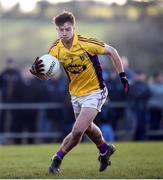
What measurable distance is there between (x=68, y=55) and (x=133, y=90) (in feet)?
30.9

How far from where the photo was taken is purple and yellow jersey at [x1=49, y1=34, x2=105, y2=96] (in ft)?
37.3

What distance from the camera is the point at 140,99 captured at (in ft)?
68.0

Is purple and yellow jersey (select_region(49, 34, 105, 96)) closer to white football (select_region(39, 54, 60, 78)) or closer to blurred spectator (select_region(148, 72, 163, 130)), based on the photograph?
white football (select_region(39, 54, 60, 78))

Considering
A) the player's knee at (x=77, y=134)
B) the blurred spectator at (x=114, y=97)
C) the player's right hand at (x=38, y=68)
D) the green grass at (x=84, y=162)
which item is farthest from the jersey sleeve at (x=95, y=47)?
the blurred spectator at (x=114, y=97)

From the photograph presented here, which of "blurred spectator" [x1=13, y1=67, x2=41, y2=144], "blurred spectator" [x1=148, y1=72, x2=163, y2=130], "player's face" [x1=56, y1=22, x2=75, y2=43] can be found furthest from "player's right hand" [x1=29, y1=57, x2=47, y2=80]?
"blurred spectator" [x1=148, y1=72, x2=163, y2=130]

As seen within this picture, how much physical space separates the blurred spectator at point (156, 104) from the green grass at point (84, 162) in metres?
3.30

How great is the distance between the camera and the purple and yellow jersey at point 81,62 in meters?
11.4

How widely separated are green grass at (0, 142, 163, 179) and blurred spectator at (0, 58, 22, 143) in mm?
2996

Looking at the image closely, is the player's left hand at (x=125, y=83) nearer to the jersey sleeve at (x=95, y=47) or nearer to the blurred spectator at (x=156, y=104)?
the jersey sleeve at (x=95, y=47)

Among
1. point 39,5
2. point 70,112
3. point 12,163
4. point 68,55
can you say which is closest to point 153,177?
point 68,55

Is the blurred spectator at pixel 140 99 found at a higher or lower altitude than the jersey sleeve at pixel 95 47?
lower

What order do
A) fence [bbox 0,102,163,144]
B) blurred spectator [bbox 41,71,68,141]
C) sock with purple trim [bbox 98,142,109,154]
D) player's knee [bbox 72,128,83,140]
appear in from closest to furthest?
player's knee [bbox 72,128,83,140] < sock with purple trim [bbox 98,142,109,154] < fence [bbox 0,102,163,144] < blurred spectator [bbox 41,71,68,141]

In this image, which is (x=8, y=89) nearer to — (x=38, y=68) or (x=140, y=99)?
(x=140, y=99)

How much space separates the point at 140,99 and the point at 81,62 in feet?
31.2
